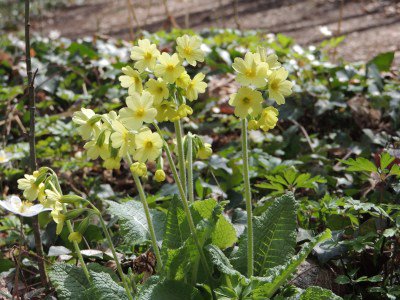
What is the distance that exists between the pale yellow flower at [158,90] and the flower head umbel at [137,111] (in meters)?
0.05

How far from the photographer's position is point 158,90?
1.59 m

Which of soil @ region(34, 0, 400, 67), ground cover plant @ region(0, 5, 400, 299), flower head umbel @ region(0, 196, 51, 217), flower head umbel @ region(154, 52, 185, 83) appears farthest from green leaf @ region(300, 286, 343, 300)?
soil @ region(34, 0, 400, 67)

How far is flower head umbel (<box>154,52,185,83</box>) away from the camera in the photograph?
1.58m

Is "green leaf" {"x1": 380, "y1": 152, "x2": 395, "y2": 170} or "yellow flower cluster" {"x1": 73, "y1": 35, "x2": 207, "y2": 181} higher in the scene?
"yellow flower cluster" {"x1": 73, "y1": 35, "x2": 207, "y2": 181}

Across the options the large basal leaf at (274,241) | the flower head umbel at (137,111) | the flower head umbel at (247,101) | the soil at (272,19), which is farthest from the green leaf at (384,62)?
the flower head umbel at (137,111)

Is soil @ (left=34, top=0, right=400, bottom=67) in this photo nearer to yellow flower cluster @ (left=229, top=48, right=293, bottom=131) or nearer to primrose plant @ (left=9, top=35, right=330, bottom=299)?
primrose plant @ (left=9, top=35, right=330, bottom=299)

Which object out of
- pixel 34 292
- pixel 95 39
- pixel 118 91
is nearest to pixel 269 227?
pixel 34 292

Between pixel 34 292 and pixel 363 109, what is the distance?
7.34 ft

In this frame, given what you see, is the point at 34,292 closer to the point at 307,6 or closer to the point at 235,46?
the point at 235,46

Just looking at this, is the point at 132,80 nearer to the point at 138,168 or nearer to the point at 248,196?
the point at 138,168

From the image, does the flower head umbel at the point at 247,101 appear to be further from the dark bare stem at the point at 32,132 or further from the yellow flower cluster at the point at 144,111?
the dark bare stem at the point at 32,132

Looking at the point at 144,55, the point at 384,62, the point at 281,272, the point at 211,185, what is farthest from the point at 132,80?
the point at 384,62

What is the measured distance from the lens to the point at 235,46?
4.68 metres

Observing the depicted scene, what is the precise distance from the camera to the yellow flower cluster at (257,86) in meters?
1.55
